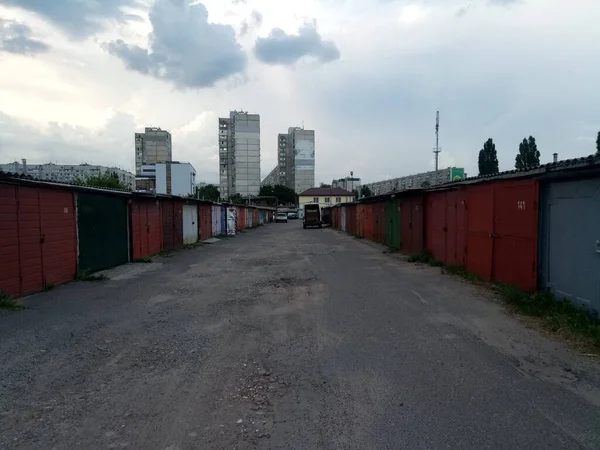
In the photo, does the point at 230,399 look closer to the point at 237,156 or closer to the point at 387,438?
the point at 387,438

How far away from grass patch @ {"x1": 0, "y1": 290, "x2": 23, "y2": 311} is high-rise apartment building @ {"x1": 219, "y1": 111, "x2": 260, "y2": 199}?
3612 inches

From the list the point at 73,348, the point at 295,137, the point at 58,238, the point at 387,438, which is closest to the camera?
the point at 387,438

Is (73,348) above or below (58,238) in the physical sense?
below

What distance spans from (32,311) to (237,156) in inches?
3702

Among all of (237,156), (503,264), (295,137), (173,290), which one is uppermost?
(295,137)

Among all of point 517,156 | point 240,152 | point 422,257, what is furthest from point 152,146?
point 422,257

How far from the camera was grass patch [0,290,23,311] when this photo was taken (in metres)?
8.02

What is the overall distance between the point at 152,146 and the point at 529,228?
4340 inches

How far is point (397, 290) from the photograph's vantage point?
984 centimetres

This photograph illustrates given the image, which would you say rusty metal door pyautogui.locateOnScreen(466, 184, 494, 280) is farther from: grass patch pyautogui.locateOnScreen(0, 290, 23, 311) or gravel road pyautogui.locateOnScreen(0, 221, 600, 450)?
grass patch pyautogui.locateOnScreen(0, 290, 23, 311)

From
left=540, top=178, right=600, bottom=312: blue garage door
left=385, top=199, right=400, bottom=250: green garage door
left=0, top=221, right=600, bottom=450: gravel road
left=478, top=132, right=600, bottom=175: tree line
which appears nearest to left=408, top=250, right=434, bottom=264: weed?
left=385, top=199, right=400, bottom=250: green garage door

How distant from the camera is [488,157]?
45844 millimetres

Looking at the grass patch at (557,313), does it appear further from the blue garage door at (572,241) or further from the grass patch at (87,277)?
the grass patch at (87,277)

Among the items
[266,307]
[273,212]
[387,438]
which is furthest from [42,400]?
[273,212]
